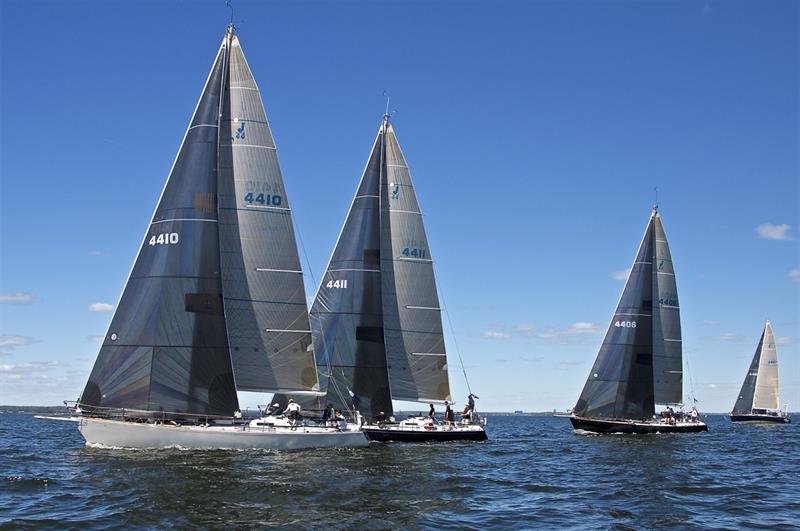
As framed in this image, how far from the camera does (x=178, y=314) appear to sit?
3322cm

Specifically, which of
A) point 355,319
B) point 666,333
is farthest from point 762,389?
point 355,319

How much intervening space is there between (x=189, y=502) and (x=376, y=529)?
18.2 feet

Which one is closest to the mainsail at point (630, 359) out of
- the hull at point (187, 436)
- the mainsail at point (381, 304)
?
the mainsail at point (381, 304)

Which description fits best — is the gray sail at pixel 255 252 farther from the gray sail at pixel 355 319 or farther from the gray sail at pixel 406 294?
the gray sail at pixel 406 294

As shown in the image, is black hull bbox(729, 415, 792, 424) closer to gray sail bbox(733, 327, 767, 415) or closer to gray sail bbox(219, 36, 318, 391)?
gray sail bbox(733, 327, 767, 415)

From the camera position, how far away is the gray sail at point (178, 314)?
32875mm

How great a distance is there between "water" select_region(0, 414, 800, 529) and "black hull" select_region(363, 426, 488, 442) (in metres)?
2.54

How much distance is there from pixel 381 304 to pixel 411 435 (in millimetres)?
6803

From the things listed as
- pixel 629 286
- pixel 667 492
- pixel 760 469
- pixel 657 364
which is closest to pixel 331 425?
pixel 667 492

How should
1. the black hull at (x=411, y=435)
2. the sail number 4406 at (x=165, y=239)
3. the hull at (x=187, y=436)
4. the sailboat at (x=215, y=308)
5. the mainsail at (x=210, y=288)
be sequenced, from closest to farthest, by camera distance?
1. the hull at (x=187, y=436)
2. the sailboat at (x=215, y=308)
3. the mainsail at (x=210, y=288)
4. the sail number 4406 at (x=165, y=239)
5. the black hull at (x=411, y=435)

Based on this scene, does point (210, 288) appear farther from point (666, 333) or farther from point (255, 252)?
point (666, 333)

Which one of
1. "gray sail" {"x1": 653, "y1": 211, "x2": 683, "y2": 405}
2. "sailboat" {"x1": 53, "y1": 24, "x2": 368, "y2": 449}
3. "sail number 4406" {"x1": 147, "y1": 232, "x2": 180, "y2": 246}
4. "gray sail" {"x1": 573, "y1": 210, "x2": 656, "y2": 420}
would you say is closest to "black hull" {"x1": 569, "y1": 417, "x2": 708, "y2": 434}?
"gray sail" {"x1": 573, "y1": 210, "x2": 656, "y2": 420}

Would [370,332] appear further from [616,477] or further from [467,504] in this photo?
[467,504]

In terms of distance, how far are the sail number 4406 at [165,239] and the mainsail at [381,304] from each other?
424 inches
